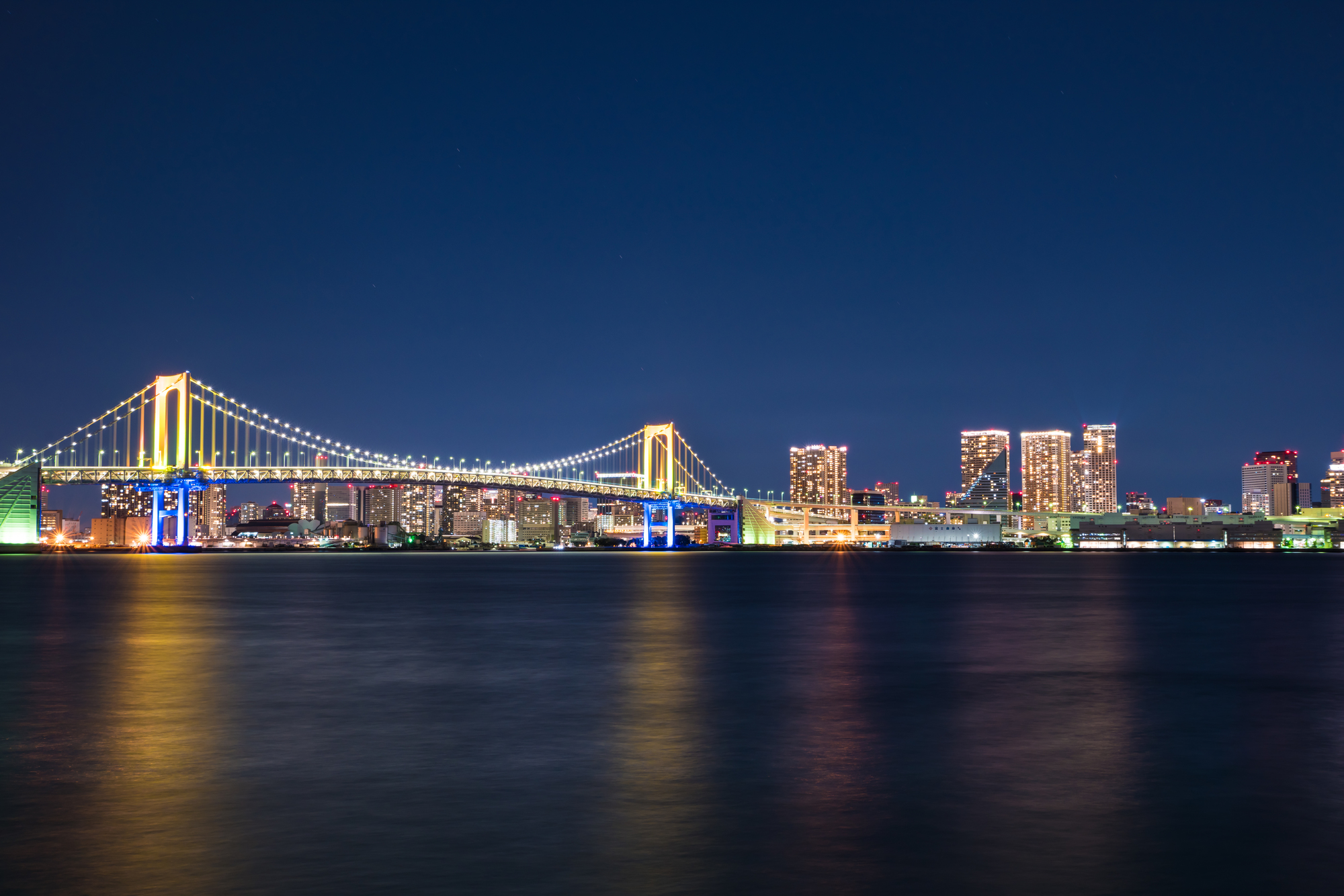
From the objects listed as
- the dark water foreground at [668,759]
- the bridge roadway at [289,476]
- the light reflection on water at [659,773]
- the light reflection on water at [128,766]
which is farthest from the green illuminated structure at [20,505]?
the light reflection on water at [659,773]

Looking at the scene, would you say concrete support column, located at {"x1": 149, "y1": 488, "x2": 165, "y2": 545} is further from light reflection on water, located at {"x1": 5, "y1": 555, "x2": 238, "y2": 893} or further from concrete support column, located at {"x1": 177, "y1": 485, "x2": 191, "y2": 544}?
light reflection on water, located at {"x1": 5, "y1": 555, "x2": 238, "y2": 893}

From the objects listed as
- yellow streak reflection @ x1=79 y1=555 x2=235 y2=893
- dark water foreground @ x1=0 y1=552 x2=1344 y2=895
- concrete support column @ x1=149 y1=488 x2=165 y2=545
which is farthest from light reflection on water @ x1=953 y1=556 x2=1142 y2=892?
concrete support column @ x1=149 y1=488 x2=165 y2=545

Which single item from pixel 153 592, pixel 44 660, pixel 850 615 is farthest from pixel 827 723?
pixel 153 592

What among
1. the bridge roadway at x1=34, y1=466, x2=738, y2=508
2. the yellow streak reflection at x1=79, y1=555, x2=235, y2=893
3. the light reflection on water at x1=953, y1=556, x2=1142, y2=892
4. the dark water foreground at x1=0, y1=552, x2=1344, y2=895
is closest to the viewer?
the yellow streak reflection at x1=79, y1=555, x2=235, y2=893

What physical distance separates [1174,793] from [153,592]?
42.0 m

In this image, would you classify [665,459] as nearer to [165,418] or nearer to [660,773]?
[165,418]

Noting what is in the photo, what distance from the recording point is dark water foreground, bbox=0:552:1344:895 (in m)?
7.09

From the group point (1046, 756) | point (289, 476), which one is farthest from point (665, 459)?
point (1046, 756)

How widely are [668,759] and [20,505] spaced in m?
104

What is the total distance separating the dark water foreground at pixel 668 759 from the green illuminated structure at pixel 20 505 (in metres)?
75.9

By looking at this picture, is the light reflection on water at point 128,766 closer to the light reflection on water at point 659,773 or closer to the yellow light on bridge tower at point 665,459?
the light reflection on water at point 659,773

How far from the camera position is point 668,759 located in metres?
10.9

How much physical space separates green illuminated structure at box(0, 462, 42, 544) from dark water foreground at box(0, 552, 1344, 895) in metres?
75.9

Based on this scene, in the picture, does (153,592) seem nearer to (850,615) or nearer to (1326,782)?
(850,615)
